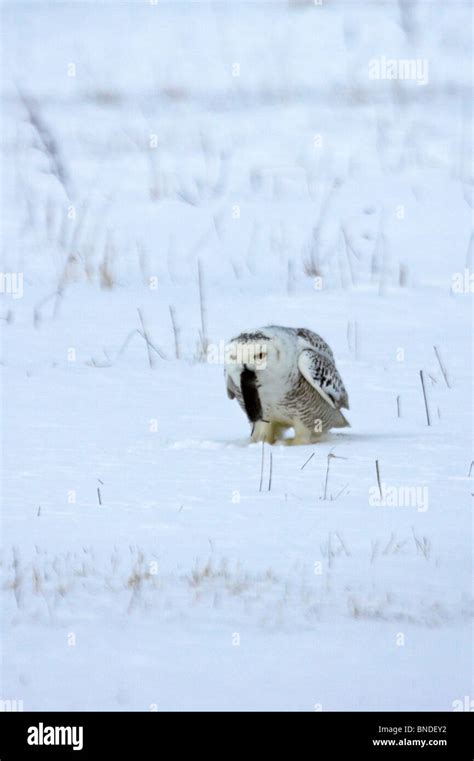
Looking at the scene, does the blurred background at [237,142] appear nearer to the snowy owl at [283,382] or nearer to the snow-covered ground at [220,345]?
the snow-covered ground at [220,345]

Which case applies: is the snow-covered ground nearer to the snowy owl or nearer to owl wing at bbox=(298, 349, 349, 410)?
the snowy owl

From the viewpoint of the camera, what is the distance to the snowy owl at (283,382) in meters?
6.68

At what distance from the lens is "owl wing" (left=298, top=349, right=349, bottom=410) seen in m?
6.84

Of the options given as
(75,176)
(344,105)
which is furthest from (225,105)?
(75,176)

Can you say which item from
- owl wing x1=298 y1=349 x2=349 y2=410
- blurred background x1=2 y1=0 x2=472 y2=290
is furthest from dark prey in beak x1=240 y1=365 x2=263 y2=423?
blurred background x1=2 y1=0 x2=472 y2=290

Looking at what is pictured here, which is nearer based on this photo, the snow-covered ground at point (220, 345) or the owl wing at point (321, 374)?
the snow-covered ground at point (220, 345)

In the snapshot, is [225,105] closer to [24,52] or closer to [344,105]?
[344,105]

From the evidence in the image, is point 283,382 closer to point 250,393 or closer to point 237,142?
point 250,393

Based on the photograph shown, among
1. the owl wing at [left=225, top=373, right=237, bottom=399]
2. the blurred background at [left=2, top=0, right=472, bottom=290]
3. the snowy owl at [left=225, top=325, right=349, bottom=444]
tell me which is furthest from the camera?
the blurred background at [left=2, top=0, right=472, bottom=290]

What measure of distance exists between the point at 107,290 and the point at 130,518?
5.39 metres

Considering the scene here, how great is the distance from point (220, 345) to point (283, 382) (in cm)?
278

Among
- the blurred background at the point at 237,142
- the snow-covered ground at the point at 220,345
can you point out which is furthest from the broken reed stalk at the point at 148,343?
the blurred background at the point at 237,142

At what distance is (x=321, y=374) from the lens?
690cm

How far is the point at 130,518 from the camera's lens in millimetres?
5805
